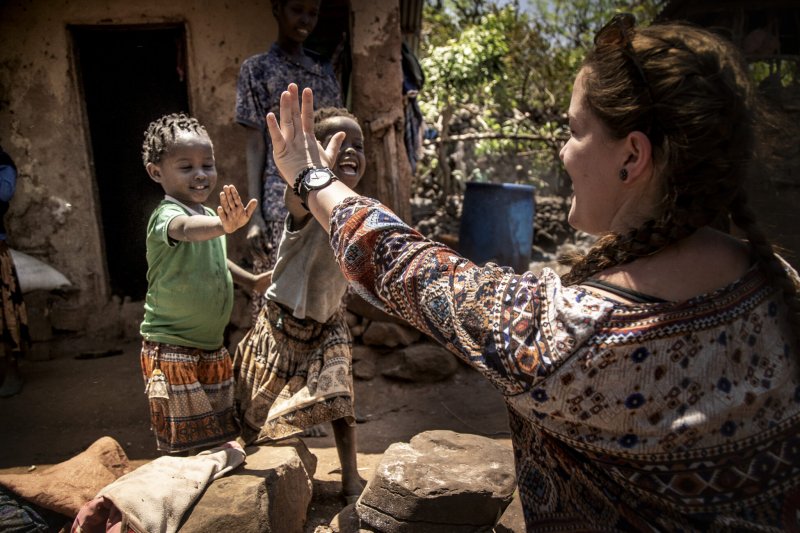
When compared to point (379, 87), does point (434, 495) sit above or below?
below

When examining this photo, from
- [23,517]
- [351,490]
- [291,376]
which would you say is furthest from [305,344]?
[23,517]

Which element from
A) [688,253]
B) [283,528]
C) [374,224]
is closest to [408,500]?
[283,528]

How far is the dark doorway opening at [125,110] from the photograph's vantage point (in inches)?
219

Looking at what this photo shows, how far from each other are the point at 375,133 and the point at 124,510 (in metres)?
3.22

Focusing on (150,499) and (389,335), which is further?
(389,335)

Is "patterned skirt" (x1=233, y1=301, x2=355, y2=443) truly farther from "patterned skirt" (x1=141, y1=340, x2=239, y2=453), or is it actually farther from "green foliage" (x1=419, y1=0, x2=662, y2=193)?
"green foliage" (x1=419, y1=0, x2=662, y2=193)

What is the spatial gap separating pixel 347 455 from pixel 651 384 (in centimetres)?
196

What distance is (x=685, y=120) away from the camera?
1.31m

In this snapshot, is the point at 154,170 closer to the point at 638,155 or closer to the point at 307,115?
the point at 307,115

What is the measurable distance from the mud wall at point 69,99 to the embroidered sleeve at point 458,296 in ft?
13.4

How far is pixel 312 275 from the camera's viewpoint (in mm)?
2812

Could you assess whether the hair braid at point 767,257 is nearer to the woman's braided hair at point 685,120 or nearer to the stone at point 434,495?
the woman's braided hair at point 685,120

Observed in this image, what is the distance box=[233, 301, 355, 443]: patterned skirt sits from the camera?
111 inches

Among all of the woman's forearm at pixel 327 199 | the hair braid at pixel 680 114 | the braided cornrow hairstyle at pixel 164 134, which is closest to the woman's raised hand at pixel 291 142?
the woman's forearm at pixel 327 199
